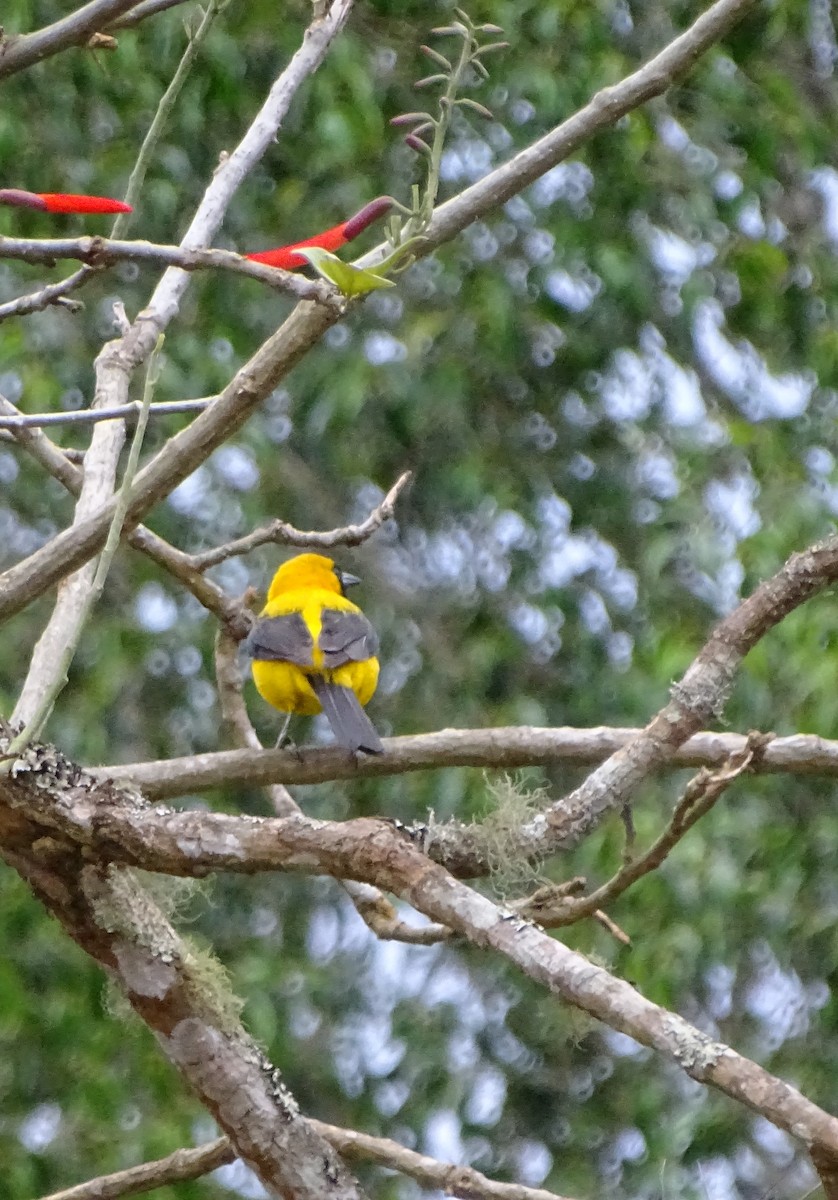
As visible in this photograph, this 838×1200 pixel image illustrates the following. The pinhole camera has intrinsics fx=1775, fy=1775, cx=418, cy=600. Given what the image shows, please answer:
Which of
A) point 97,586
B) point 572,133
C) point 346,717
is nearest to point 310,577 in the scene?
point 346,717

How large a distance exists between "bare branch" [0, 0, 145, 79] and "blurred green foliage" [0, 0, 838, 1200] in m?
2.97

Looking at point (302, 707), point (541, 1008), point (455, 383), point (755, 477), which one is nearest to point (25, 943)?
point (302, 707)

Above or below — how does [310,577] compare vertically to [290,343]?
above

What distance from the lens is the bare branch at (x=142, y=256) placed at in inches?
69.2

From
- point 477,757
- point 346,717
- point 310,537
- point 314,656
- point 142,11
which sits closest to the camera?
point 142,11

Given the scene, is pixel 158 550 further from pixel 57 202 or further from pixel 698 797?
pixel 57 202

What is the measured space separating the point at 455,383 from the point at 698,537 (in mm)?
873

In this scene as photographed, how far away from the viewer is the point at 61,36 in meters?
1.88

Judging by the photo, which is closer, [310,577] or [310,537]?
[310,537]

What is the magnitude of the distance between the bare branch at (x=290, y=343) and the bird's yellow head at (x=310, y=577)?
267 cm

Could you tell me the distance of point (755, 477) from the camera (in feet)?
16.6

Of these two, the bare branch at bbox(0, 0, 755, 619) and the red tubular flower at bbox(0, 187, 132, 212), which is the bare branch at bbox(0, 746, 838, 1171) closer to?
the bare branch at bbox(0, 0, 755, 619)

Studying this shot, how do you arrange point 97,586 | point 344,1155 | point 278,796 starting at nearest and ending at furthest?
1. point 97,586
2. point 344,1155
3. point 278,796

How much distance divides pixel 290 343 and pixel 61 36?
61 centimetres
